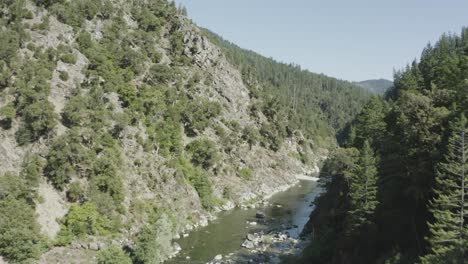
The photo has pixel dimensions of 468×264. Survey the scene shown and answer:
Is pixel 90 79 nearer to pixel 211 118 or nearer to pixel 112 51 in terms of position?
pixel 112 51

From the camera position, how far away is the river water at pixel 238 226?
201ft

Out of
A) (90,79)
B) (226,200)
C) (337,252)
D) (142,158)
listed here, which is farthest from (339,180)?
(90,79)

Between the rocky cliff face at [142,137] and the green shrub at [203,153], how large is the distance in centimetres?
119

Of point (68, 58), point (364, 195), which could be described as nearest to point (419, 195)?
point (364, 195)

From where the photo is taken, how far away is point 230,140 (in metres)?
110

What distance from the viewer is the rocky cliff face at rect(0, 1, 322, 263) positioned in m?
59.7

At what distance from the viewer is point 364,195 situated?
153ft

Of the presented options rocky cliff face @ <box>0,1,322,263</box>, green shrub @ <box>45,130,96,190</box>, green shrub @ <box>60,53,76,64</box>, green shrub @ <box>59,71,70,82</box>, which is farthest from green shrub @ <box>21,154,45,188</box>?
green shrub @ <box>60,53,76,64</box>

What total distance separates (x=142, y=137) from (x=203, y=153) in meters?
19.8

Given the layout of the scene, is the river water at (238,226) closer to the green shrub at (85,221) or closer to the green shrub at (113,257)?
the green shrub at (113,257)

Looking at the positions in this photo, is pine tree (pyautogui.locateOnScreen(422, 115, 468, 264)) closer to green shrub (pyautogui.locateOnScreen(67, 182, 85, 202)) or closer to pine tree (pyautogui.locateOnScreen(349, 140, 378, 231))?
pine tree (pyautogui.locateOnScreen(349, 140, 378, 231))

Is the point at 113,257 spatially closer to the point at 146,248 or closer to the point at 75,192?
the point at 146,248

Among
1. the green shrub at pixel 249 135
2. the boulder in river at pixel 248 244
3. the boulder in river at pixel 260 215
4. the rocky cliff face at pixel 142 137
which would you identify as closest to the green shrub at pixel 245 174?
the rocky cliff face at pixel 142 137

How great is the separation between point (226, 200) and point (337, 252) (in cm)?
4653
